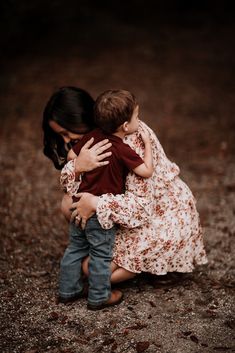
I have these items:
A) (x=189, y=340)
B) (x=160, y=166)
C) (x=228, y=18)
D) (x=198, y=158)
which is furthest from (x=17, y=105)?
(x=228, y=18)

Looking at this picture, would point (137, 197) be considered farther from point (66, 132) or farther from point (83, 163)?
point (66, 132)

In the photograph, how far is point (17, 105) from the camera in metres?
8.53

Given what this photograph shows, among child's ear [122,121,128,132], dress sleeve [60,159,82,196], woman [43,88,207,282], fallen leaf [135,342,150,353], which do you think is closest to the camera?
fallen leaf [135,342,150,353]

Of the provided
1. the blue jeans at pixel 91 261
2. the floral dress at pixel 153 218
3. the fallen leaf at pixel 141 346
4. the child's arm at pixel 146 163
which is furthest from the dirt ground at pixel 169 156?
the child's arm at pixel 146 163

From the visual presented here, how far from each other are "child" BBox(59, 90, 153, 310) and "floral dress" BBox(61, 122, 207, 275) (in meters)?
0.09

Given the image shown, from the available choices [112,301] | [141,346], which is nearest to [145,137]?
[112,301]

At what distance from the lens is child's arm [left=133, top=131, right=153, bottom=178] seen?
3.27 metres

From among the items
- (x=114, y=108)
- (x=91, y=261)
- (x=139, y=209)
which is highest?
(x=114, y=108)

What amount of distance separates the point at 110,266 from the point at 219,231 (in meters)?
1.69

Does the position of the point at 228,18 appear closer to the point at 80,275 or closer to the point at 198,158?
the point at 198,158

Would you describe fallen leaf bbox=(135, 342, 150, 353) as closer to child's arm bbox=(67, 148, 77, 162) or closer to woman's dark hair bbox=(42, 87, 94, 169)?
child's arm bbox=(67, 148, 77, 162)

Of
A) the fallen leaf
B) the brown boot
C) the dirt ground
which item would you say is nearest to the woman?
the brown boot

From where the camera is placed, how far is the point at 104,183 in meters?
3.35

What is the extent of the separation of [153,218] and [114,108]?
3.09ft
